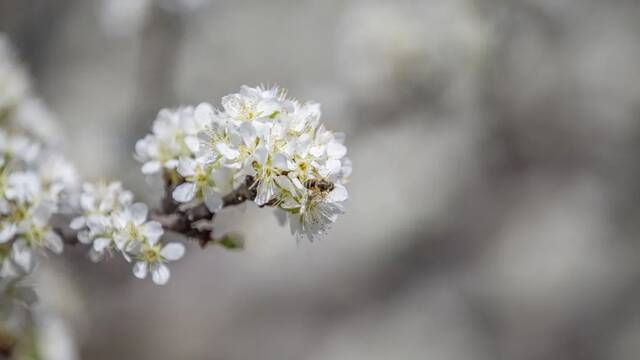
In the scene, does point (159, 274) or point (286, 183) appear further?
point (159, 274)

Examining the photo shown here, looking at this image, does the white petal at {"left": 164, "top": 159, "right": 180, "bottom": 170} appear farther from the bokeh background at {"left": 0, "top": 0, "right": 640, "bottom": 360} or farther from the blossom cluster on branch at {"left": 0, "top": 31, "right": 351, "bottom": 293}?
the bokeh background at {"left": 0, "top": 0, "right": 640, "bottom": 360}

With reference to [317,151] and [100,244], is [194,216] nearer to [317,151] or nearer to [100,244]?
[100,244]

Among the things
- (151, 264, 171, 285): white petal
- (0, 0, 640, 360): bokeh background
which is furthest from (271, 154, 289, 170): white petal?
(0, 0, 640, 360): bokeh background

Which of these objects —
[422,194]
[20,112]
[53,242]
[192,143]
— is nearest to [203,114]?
[192,143]

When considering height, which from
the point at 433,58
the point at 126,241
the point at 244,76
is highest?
the point at 244,76

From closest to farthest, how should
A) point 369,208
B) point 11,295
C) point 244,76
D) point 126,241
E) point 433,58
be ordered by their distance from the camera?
point 126,241 < point 11,295 < point 433,58 < point 369,208 < point 244,76

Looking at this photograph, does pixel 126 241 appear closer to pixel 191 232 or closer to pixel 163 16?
pixel 191 232

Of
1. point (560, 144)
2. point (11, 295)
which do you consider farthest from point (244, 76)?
point (11, 295)

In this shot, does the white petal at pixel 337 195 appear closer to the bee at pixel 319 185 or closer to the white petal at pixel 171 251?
the bee at pixel 319 185
